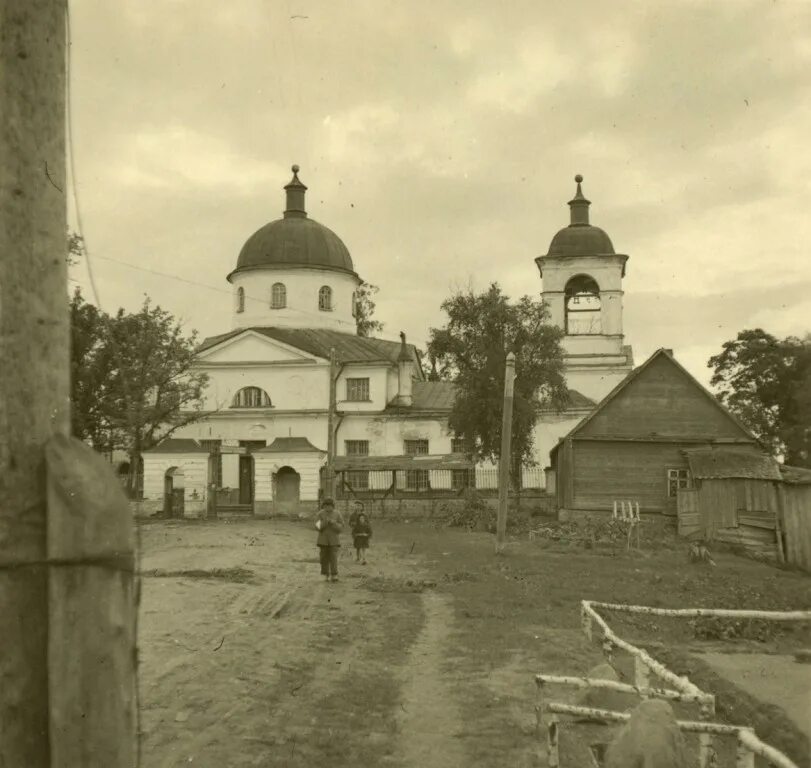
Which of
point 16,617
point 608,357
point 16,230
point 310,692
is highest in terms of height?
point 608,357

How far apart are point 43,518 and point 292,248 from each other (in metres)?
47.7

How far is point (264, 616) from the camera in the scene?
39.7ft

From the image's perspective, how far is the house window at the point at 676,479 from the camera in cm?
3269

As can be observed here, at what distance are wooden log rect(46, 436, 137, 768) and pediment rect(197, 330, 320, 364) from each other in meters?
43.3

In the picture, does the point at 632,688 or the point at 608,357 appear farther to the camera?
the point at 608,357

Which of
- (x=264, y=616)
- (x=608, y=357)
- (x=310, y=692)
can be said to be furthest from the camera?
(x=608, y=357)

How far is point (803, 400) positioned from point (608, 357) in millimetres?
9361

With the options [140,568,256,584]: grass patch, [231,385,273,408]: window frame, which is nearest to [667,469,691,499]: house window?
[140,568,256,584]: grass patch

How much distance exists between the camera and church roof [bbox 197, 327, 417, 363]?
46312mm

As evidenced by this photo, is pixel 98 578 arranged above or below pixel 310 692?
above

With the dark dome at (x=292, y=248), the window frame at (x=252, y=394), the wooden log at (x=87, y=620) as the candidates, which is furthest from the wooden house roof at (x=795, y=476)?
the dark dome at (x=292, y=248)

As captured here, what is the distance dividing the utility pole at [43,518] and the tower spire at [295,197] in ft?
167

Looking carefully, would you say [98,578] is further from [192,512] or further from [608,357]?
[608,357]

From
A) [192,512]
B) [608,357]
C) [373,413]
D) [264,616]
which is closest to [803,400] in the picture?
[608,357]
